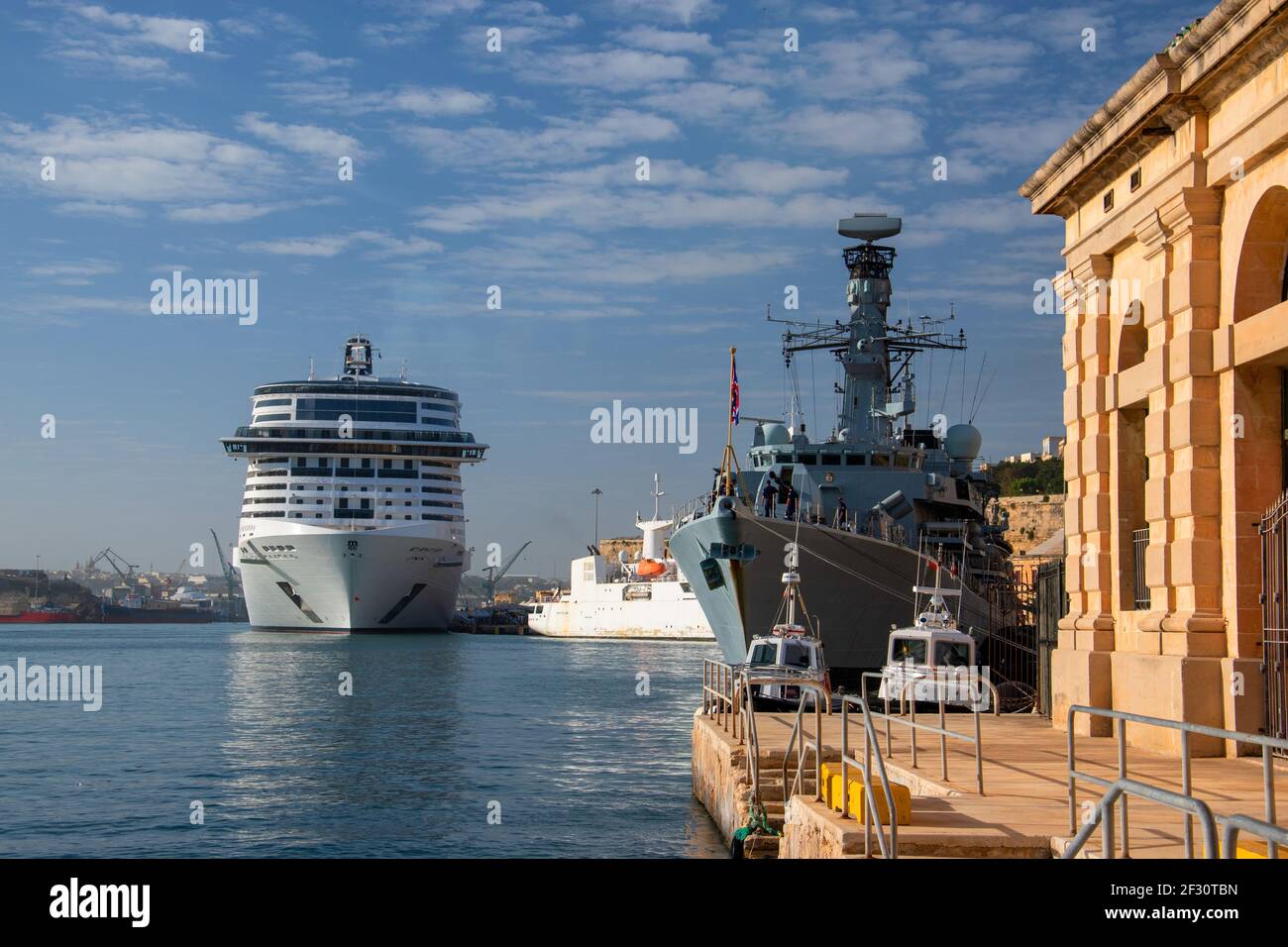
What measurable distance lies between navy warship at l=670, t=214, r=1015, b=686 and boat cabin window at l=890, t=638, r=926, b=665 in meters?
6.37

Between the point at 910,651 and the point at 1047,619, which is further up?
the point at 1047,619

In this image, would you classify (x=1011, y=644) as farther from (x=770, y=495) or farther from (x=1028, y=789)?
(x=1028, y=789)

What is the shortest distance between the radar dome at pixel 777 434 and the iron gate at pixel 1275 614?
33.7 meters

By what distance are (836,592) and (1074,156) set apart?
71.9 ft

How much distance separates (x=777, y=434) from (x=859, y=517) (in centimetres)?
581

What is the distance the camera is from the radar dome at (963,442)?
5375 cm

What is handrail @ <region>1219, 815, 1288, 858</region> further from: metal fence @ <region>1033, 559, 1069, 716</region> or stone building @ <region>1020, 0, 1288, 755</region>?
metal fence @ <region>1033, 559, 1069, 716</region>

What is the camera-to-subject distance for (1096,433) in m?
21.2

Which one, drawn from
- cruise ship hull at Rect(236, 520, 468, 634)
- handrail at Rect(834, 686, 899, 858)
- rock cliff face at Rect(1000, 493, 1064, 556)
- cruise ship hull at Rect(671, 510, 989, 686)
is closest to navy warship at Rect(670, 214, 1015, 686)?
cruise ship hull at Rect(671, 510, 989, 686)

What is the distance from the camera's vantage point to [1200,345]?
17.5 meters

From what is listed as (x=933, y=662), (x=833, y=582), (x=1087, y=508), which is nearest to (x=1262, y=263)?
(x=1087, y=508)

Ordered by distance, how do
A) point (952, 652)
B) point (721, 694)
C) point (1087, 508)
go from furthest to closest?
1. point (952, 652)
2. point (721, 694)
3. point (1087, 508)
